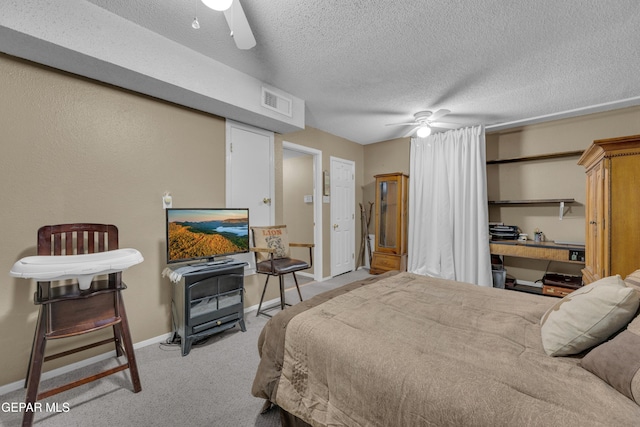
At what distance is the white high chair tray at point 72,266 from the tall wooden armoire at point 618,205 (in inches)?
149

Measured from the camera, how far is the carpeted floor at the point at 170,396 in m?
1.55

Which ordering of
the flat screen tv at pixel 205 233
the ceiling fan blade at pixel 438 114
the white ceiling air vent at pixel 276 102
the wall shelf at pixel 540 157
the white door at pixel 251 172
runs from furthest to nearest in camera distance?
the wall shelf at pixel 540 157
the ceiling fan blade at pixel 438 114
the white door at pixel 251 172
the white ceiling air vent at pixel 276 102
the flat screen tv at pixel 205 233

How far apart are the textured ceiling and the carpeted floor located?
247 cm

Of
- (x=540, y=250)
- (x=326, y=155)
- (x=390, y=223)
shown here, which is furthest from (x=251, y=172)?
(x=540, y=250)

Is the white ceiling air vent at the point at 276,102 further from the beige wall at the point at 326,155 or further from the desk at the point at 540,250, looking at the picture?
the desk at the point at 540,250

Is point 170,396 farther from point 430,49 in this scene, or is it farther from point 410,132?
point 410,132

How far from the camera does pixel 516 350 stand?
44.1 inches

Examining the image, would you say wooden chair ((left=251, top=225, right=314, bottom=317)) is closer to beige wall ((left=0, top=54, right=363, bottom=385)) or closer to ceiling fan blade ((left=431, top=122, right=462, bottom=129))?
beige wall ((left=0, top=54, right=363, bottom=385))

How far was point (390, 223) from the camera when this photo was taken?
467cm

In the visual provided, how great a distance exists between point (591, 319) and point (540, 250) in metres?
2.83

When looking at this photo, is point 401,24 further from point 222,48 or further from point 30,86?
point 30,86

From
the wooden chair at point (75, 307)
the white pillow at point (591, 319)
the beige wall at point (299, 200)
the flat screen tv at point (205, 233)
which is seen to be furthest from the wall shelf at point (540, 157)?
the wooden chair at point (75, 307)

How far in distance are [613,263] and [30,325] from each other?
4.59 metres

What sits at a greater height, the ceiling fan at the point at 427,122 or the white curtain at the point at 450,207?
the ceiling fan at the point at 427,122
